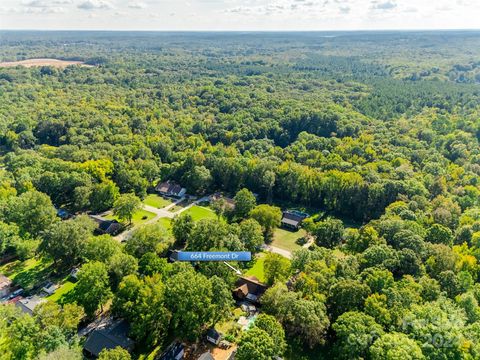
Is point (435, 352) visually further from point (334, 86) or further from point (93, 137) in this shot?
point (334, 86)

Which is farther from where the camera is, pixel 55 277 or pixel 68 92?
pixel 68 92

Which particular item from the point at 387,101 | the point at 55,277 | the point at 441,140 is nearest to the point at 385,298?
the point at 55,277

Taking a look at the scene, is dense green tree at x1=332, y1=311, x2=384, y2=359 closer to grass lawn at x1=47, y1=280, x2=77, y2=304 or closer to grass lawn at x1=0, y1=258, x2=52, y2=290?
grass lawn at x1=47, y1=280, x2=77, y2=304

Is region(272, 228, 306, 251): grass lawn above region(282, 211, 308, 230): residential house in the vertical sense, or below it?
below

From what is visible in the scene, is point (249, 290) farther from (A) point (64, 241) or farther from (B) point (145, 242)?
(A) point (64, 241)

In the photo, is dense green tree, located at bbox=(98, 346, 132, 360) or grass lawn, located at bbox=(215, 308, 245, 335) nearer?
dense green tree, located at bbox=(98, 346, 132, 360)

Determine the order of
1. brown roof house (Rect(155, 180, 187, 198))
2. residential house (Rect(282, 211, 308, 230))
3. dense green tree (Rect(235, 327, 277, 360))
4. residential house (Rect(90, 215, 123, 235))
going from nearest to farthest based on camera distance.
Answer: dense green tree (Rect(235, 327, 277, 360))
residential house (Rect(90, 215, 123, 235))
residential house (Rect(282, 211, 308, 230))
brown roof house (Rect(155, 180, 187, 198))

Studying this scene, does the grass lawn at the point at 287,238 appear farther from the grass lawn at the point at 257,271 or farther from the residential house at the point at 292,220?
the grass lawn at the point at 257,271

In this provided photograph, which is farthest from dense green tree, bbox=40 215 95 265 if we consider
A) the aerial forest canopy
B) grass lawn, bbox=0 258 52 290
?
grass lawn, bbox=0 258 52 290
